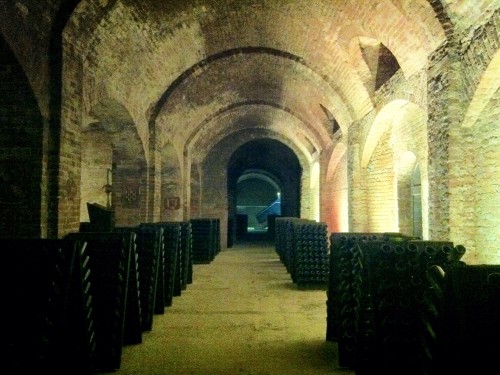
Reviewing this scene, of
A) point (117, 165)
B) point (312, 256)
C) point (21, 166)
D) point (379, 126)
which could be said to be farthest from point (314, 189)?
point (21, 166)

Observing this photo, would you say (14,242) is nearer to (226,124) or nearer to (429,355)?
(429,355)

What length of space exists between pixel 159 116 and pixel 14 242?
735 centimetres

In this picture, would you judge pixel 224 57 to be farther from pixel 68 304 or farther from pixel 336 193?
pixel 68 304

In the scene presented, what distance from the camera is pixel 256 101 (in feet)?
46.5

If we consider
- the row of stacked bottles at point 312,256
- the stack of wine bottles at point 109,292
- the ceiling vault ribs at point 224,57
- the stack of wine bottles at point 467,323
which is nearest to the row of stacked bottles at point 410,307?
the stack of wine bottles at point 467,323

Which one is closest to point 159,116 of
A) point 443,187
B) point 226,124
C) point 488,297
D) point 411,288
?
point 226,124

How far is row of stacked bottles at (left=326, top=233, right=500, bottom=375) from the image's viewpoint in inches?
105

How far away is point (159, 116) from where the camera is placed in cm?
1063

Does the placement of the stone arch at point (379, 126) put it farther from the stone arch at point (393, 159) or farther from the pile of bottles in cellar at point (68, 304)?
the pile of bottles in cellar at point (68, 304)

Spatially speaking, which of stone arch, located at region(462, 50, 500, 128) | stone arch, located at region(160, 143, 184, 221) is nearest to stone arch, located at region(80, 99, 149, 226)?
stone arch, located at region(160, 143, 184, 221)

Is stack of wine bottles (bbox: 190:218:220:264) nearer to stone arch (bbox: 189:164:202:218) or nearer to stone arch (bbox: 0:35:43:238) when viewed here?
stone arch (bbox: 189:164:202:218)

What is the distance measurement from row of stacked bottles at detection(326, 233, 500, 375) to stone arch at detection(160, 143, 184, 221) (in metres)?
9.72

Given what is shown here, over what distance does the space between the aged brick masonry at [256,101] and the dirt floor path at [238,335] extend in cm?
206

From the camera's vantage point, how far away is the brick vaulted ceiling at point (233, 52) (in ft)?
21.3
